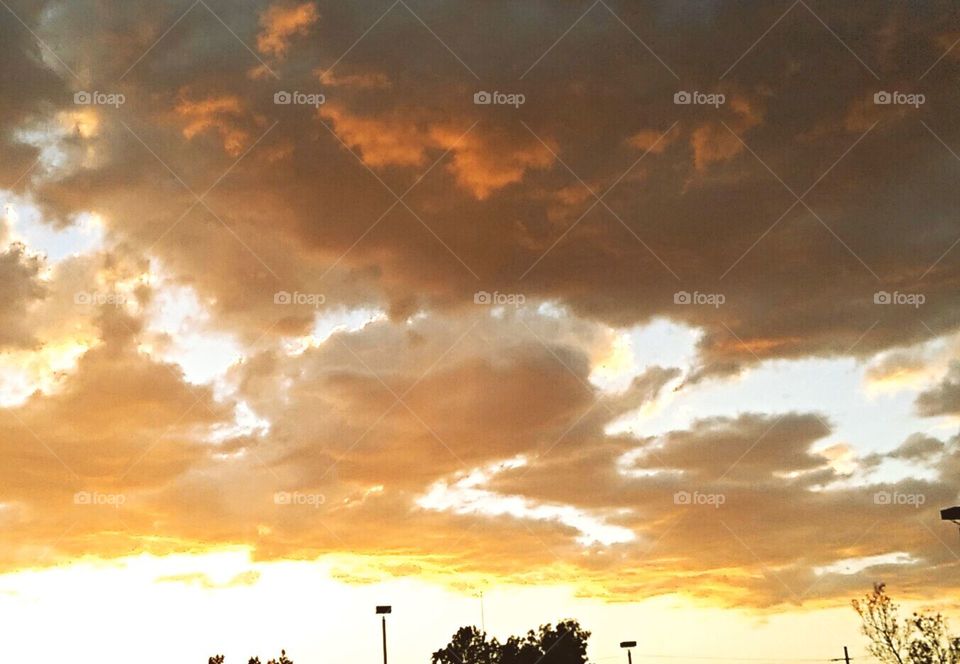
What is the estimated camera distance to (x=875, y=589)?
65.2 m

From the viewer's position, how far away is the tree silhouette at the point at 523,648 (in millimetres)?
118688

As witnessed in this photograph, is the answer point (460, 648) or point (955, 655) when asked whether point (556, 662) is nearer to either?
point (460, 648)

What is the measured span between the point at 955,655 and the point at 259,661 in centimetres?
Result: 6176

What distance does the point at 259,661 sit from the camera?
96438 millimetres

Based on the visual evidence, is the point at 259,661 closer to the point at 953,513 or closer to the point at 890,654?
the point at 890,654

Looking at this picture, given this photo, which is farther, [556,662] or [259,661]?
[556,662]

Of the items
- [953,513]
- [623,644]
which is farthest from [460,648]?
[953,513]

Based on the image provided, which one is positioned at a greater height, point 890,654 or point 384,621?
point 384,621

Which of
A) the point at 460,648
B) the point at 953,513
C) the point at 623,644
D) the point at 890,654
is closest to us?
the point at 953,513

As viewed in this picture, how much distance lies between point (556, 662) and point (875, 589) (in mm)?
58999

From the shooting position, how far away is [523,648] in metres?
122

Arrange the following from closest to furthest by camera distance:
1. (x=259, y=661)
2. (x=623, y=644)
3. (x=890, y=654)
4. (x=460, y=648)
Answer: (x=890, y=654) → (x=259, y=661) → (x=623, y=644) → (x=460, y=648)

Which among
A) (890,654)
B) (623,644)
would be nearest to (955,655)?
(890,654)

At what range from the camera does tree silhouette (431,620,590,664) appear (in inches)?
4673
